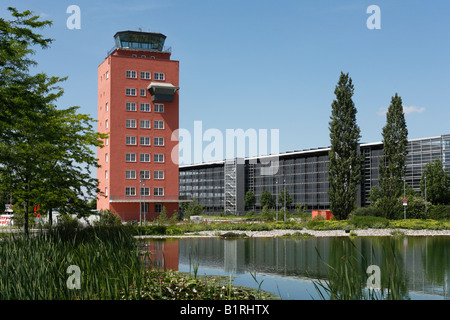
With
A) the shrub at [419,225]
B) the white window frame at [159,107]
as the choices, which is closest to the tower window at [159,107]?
the white window frame at [159,107]

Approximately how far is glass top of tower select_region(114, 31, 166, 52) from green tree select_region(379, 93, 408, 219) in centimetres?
3765

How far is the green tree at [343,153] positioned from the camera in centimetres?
4941

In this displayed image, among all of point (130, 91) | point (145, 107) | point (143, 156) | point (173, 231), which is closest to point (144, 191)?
point (143, 156)

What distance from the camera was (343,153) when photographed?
166 feet

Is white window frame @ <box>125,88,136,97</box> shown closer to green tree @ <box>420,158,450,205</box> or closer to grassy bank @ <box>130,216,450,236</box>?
grassy bank @ <box>130,216,450,236</box>

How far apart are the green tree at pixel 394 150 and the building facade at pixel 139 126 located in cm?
3198

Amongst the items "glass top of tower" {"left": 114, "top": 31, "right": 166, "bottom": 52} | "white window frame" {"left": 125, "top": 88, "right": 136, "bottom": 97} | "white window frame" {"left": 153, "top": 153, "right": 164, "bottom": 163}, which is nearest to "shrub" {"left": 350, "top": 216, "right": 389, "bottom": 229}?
"white window frame" {"left": 153, "top": 153, "right": 164, "bottom": 163}

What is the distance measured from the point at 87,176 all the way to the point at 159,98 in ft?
148

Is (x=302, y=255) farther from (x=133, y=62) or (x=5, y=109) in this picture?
(x=133, y=62)

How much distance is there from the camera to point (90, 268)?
976 cm

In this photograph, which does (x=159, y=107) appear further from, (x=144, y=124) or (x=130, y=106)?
(x=130, y=106)

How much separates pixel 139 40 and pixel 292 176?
160ft

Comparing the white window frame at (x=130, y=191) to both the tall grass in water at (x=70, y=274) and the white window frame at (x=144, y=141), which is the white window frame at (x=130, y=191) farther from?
the tall grass in water at (x=70, y=274)

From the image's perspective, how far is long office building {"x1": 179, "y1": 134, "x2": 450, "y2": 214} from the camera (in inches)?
3378
